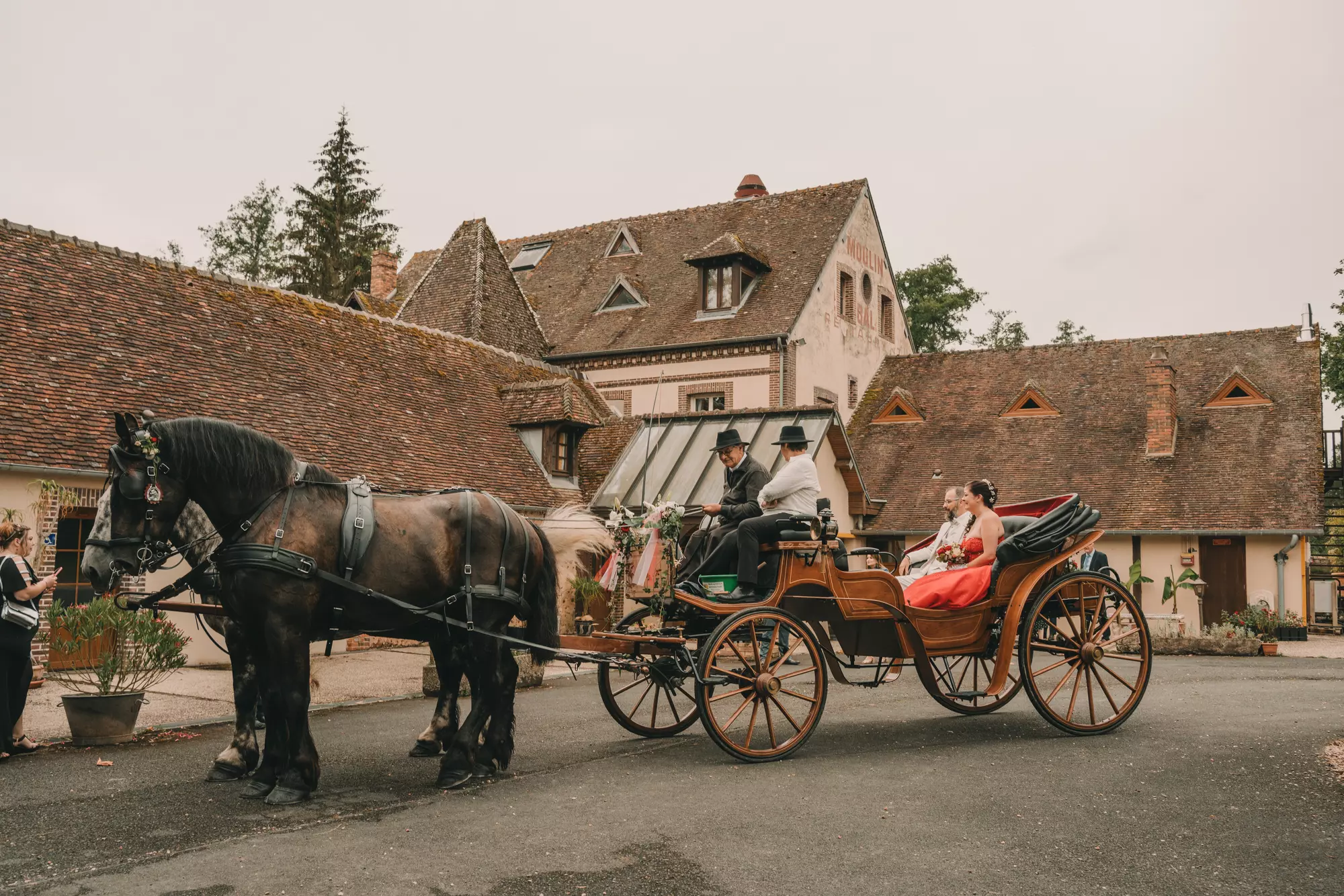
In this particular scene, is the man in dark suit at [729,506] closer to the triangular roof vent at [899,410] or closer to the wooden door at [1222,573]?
the wooden door at [1222,573]

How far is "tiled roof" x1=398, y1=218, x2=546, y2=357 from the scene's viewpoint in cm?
2672

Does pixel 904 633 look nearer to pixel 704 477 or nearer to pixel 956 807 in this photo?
pixel 956 807

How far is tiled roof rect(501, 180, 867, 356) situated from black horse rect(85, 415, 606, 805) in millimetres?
18873

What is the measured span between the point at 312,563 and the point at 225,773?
1.66 m

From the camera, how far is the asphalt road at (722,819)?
14.9ft

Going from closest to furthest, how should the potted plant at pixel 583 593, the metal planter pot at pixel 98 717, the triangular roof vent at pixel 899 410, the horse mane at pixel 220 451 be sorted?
the horse mane at pixel 220 451 → the metal planter pot at pixel 98 717 → the potted plant at pixel 583 593 → the triangular roof vent at pixel 899 410

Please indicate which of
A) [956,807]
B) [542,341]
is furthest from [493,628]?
[542,341]

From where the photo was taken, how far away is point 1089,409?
25.7 m

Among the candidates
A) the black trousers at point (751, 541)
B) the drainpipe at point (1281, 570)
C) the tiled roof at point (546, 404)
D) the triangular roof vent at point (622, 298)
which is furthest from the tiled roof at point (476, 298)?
the black trousers at point (751, 541)

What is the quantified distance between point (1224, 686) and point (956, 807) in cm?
729

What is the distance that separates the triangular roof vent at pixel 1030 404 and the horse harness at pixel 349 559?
843 inches

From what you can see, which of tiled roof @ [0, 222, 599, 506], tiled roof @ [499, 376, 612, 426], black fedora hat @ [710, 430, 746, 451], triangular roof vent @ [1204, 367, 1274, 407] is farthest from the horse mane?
triangular roof vent @ [1204, 367, 1274, 407]

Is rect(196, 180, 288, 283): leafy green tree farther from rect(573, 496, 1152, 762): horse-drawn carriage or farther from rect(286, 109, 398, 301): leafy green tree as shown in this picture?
rect(573, 496, 1152, 762): horse-drawn carriage

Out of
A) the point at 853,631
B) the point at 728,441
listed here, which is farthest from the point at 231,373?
the point at 853,631
